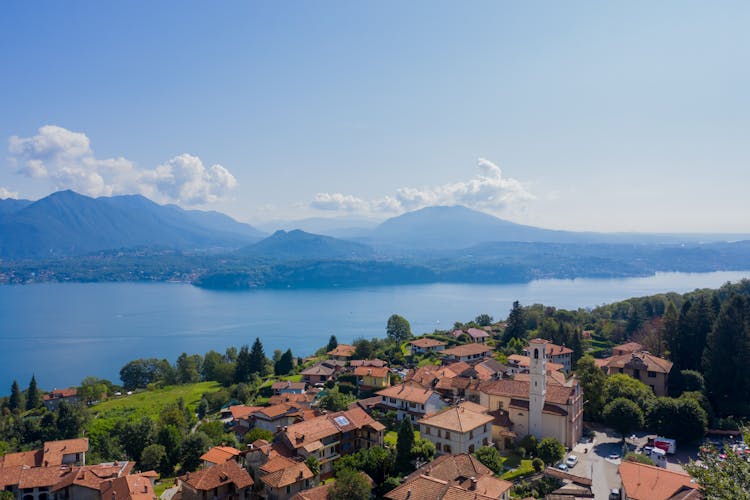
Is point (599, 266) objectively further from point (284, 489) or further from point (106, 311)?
point (284, 489)

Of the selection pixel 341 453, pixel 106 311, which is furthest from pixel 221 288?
pixel 341 453

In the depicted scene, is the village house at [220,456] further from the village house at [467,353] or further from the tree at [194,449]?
the village house at [467,353]

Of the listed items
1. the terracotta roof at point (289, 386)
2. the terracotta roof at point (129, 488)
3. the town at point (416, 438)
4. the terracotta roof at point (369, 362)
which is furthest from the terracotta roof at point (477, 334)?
the terracotta roof at point (129, 488)

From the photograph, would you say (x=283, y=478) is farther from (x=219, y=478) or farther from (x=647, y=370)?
(x=647, y=370)

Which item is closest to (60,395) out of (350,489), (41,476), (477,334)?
(41,476)

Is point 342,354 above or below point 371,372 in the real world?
below

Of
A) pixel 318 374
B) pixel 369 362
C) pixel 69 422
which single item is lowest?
pixel 69 422
